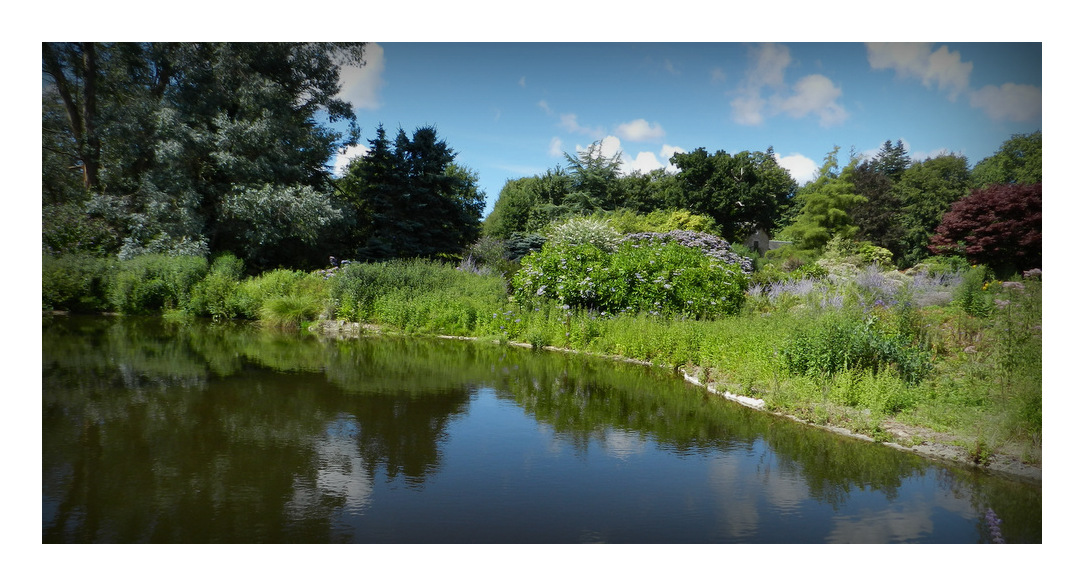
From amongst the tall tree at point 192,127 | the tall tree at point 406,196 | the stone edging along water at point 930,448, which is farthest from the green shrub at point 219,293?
the stone edging along water at point 930,448

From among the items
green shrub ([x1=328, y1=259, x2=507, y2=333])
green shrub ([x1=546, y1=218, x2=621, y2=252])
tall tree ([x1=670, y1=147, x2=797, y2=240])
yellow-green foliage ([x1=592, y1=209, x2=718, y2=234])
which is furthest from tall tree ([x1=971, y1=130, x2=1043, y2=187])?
tall tree ([x1=670, y1=147, x2=797, y2=240])

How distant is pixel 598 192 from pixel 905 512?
68.1 ft

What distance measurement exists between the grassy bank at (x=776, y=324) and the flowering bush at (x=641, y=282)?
0.13m

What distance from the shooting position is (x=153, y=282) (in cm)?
1050

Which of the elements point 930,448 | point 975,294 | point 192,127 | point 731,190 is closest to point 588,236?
point 192,127

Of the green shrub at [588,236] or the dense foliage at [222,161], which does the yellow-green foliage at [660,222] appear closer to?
the green shrub at [588,236]

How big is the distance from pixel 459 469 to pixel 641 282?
239 inches

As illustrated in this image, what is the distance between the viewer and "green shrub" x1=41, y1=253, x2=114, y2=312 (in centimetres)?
703

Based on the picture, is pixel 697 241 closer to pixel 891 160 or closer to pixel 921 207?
pixel 921 207

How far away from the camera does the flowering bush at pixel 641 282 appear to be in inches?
364

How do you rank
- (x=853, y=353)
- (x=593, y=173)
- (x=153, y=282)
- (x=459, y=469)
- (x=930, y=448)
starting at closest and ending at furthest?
1. (x=459, y=469)
2. (x=930, y=448)
3. (x=853, y=353)
4. (x=153, y=282)
5. (x=593, y=173)

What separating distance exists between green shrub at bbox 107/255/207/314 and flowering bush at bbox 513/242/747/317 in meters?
6.22

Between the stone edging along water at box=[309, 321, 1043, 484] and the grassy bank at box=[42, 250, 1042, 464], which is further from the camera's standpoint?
the grassy bank at box=[42, 250, 1042, 464]

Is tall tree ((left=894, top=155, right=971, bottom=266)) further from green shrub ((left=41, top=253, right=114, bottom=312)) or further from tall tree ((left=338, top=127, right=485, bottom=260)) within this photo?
green shrub ((left=41, top=253, right=114, bottom=312))
